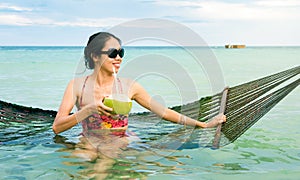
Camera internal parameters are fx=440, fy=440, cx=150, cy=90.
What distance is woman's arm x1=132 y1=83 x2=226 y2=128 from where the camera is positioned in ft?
9.29

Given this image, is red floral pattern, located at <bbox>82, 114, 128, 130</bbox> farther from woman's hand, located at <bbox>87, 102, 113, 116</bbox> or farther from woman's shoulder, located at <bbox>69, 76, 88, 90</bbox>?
woman's hand, located at <bbox>87, 102, 113, 116</bbox>

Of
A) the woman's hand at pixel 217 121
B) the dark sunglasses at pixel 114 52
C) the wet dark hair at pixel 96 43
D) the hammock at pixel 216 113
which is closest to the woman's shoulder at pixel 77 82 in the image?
the wet dark hair at pixel 96 43

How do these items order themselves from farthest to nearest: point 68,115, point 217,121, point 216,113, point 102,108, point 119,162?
point 216,113 < point 217,121 < point 119,162 < point 68,115 < point 102,108

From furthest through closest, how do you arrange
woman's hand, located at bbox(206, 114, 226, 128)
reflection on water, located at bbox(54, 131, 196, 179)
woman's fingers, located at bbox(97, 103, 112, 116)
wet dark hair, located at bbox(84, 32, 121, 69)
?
1. woman's hand, located at bbox(206, 114, 226, 128)
2. wet dark hair, located at bbox(84, 32, 121, 69)
3. reflection on water, located at bbox(54, 131, 196, 179)
4. woman's fingers, located at bbox(97, 103, 112, 116)

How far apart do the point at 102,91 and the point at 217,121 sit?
2.50 ft

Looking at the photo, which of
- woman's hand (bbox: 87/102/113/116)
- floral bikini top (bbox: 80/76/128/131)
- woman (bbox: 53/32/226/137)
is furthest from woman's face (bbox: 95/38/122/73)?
woman's hand (bbox: 87/102/113/116)

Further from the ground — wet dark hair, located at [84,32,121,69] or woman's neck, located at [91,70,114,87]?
wet dark hair, located at [84,32,121,69]

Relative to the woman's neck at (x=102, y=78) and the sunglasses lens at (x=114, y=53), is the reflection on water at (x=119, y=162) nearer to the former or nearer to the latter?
the woman's neck at (x=102, y=78)

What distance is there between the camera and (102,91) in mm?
2756

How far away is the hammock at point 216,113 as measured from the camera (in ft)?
9.58

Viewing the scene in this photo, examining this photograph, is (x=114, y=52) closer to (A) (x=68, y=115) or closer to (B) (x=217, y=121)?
(A) (x=68, y=115)

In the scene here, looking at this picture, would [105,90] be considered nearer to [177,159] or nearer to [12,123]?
[177,159]

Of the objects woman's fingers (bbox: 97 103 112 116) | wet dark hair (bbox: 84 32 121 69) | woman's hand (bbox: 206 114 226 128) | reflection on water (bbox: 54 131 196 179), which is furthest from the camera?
woman's hand (bbox: 206 114 226 128)

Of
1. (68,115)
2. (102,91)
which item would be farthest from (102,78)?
(68,115)
